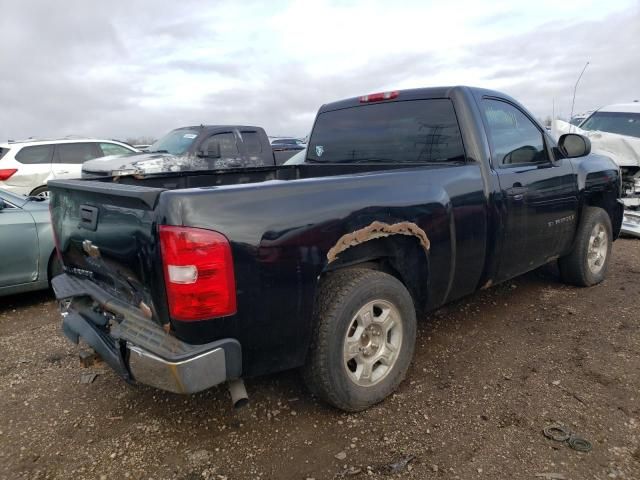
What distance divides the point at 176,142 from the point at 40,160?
292 centimetres

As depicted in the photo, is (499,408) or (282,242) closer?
(282,242)

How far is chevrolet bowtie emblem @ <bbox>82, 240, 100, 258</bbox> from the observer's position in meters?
2.61

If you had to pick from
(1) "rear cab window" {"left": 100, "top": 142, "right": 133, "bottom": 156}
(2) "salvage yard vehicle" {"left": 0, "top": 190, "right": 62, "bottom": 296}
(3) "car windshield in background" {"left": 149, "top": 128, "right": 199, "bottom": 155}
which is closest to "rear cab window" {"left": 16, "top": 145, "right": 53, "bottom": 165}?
(1) "rear cab window" {"left": 100, "top": 142, "right": 133, "bottom": 156}

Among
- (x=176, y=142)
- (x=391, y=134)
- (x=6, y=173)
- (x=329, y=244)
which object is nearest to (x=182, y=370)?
(x=329, y=244)

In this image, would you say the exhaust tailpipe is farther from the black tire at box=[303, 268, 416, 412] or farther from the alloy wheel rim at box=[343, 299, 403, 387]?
the alloy wheel rim at box=[343, 299, 403, 387]

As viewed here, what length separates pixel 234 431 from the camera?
272 centimetres

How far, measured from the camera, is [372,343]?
112 inches

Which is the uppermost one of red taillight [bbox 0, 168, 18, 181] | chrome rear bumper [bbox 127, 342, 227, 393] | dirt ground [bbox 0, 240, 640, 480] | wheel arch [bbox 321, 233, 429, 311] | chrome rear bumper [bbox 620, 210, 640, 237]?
red taillight [bbox 0, 168, 18, 181]

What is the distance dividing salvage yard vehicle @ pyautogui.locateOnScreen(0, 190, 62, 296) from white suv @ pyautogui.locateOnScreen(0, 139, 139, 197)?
189 inches

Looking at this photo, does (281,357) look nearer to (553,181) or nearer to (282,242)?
(282,242)

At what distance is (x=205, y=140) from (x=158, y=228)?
6.88 metres

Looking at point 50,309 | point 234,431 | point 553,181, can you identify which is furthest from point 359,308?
point 50,309

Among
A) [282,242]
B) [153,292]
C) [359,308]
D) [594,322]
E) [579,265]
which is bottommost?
[594,322]

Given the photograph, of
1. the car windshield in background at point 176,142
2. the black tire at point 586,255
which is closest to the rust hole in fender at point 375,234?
the black tire at point 586,255
